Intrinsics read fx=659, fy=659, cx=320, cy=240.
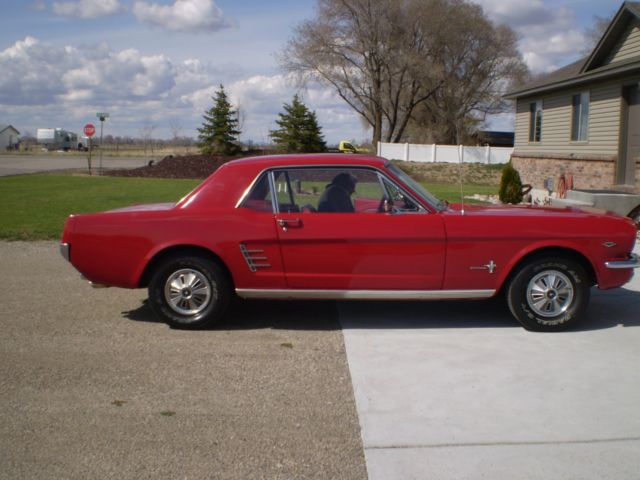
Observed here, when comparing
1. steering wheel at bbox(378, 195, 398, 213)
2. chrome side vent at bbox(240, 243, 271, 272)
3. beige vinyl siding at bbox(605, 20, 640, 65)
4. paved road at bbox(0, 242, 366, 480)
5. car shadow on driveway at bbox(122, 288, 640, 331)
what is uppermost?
beige vinyl siding at bbox(605, 20, 640, 65)

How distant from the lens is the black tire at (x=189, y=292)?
5.99 m

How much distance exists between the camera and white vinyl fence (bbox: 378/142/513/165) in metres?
40.6

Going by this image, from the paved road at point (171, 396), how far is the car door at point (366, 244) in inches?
Result: 23.3

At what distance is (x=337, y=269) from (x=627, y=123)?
14445 millimetres

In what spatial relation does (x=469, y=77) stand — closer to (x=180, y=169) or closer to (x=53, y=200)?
(x=180, y=169)

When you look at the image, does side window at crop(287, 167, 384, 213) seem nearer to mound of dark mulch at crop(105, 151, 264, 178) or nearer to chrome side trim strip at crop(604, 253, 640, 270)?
chrome side trim strip at crop(604, 253, 640, 270)

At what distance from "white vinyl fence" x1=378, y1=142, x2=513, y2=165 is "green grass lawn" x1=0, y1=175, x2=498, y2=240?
20.7 meters

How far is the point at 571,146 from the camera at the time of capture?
20438mm

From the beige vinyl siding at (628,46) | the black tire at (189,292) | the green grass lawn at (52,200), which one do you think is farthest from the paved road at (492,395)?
the beige vinyl siding at (628,46)

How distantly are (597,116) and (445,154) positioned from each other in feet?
72.6

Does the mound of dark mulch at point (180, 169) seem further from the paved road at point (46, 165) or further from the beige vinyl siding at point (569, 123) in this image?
the beige vinyl siding at point (569, 123)

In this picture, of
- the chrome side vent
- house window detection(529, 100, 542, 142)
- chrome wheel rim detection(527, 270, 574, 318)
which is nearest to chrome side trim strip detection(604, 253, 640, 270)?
chrome wheel rim detection(527, 270, 574, 318)

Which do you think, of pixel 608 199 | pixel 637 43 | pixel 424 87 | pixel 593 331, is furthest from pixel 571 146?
pixel 424 87

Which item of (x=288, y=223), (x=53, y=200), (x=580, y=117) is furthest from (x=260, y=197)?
(x=580, y=117)
